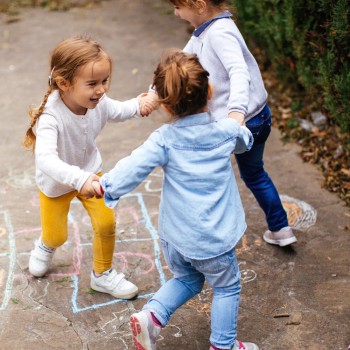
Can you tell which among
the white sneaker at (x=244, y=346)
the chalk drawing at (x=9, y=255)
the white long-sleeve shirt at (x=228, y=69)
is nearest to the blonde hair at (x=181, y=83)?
the white long-sleeve shirt at (x=228, y=69)

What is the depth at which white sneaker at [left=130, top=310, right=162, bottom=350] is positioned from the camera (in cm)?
283

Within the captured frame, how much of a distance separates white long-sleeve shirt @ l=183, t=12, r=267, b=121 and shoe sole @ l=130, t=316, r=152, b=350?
3.48 ft

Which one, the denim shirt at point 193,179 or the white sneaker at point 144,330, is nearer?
the denim shirt at point 193,179

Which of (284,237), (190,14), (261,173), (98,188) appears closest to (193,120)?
(98,188)

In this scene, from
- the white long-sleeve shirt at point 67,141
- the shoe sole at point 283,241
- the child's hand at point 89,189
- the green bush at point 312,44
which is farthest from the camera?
the green bush at point 312,44

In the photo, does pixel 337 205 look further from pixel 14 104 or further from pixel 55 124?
pixel 14 104

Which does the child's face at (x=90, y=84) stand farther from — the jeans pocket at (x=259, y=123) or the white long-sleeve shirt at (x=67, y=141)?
the jeans pocket at (x=259, y=123)

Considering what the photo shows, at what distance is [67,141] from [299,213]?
68.7 inches

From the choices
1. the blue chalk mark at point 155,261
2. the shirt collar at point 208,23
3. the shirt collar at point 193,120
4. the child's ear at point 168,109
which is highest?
the shirt collar at point 208,23

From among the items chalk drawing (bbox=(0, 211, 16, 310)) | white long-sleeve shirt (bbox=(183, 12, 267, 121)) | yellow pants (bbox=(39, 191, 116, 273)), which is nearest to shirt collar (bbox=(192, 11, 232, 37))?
white long-sleeve shirt (bbox=(183, 12, 267, 121))

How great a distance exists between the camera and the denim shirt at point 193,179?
8.68 ft

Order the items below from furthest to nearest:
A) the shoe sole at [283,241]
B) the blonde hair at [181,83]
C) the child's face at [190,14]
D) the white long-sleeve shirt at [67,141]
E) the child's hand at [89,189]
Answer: the shoe sole at [283,241] < the child's face at [190,14] < the white long-sleeve shirt at [67,141] < the child's hand at [89,189] < the blonde hair at [181,83]

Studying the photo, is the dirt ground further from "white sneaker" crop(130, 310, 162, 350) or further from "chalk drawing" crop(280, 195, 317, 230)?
"white sneaker" crop(130, 310, 162, 350)

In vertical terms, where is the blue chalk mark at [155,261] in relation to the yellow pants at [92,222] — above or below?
below
